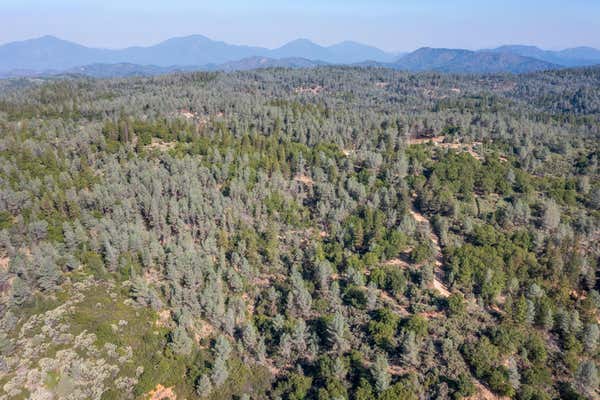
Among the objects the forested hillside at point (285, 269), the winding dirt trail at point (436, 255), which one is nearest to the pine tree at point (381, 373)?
the forested hillside at point (285, 269)

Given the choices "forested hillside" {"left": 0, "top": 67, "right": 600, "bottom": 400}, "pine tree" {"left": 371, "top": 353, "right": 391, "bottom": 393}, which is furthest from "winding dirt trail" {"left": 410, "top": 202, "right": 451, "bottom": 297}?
"pine tree" {"left": 371, "top": 353, "right": 391, "bottom": 393}

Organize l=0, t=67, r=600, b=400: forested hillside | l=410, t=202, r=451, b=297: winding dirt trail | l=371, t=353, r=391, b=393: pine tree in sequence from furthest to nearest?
l=410, t=202, r=451, b=297: winding dirt trail → l=0, t=67, r=600, b=400: forested hillside → l=371, t=353, r=391, b=393: pine tree

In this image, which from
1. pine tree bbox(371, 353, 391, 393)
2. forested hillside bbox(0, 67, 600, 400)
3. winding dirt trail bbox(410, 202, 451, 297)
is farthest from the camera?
winding dirt trail bbox(410, 202, 451, 297)

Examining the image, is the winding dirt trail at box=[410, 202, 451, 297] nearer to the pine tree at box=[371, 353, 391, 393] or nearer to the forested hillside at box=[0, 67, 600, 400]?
the forested hillside at box=[0, 67, 600, 400]

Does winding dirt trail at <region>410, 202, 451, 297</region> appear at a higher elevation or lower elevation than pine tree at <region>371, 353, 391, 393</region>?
higher

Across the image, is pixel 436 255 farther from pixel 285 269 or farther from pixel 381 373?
pixel 381 373

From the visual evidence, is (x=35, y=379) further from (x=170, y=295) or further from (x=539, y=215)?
(x=539, y=215)

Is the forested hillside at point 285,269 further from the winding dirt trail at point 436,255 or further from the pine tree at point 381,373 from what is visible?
the winding dirt trail at point 436,255

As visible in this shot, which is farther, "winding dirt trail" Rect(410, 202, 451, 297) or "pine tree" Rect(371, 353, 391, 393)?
"winding dirt trail" Rect(410, 202, 451, 297)
